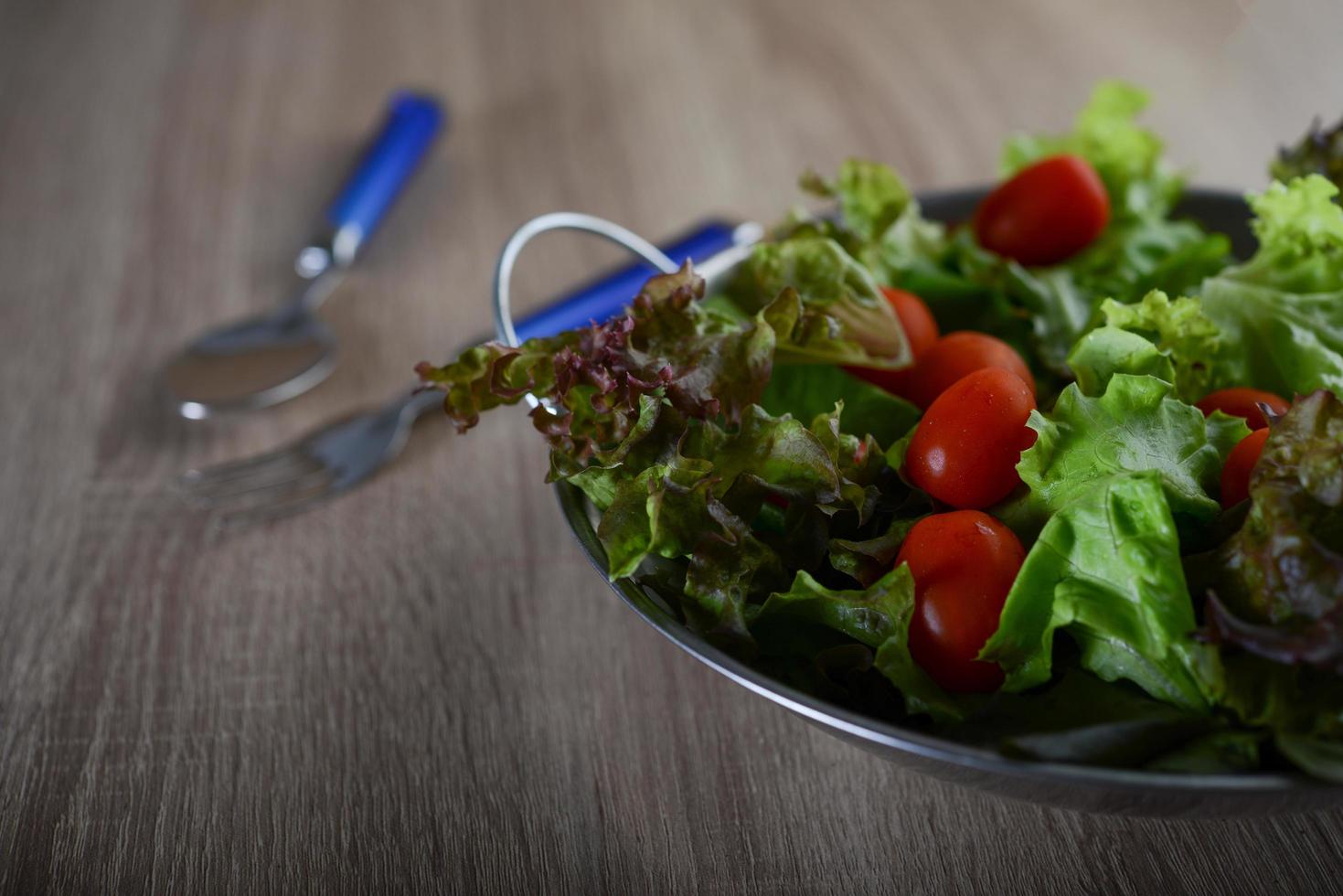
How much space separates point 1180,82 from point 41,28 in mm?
2087

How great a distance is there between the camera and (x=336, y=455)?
123 cm

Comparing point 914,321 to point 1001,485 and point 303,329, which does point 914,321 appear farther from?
point 303,329

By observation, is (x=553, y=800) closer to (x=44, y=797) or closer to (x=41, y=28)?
(x=44, y=797)

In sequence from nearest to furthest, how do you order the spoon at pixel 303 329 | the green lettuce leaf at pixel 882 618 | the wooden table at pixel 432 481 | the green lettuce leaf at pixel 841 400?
the green lettuce leaf at pixel 882 618, the wooden table at pixel 432 481, the green lettuce leaf at pixel 841 400, the spoon at pixel 303 329

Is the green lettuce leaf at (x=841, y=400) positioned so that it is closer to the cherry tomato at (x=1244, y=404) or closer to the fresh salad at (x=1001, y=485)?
the fresh salad at (x=1001, y=485)

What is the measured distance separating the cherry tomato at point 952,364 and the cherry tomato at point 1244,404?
0.45 feet

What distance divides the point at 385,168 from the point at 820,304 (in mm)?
917

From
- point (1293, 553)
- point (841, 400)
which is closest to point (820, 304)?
point (841, 400)

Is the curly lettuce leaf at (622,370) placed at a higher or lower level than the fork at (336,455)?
lower

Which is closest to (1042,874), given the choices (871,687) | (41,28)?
(871,687)

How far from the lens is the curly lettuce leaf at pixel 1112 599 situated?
2.20 feet

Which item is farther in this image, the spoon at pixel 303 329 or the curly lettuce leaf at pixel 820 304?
the spoon at pixel 303 329

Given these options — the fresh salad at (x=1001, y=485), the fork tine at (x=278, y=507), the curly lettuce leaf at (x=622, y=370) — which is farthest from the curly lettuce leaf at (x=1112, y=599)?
the fork tine at (x=278, y=507)

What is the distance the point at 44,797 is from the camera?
882mm
